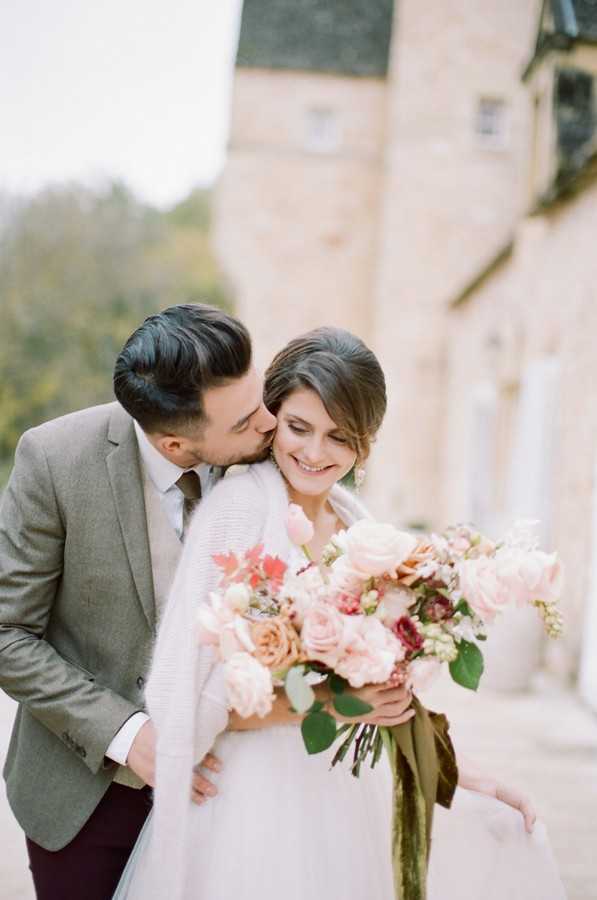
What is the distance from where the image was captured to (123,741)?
78.2 inches

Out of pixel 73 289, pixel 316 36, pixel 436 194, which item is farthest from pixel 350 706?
pixel 316 36

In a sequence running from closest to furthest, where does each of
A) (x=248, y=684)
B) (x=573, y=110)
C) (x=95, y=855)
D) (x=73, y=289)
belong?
(x=248, y=684) < (x=95, y=855) < (x=573, y=110) < (x=73, y=289)

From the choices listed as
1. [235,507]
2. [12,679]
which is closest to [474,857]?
[235,507]

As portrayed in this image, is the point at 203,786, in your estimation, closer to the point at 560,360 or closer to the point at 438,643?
the point at 438,643

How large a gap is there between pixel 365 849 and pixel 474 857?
1.16 ft

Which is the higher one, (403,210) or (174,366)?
(403,210)

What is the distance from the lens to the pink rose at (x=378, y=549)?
5.61ft

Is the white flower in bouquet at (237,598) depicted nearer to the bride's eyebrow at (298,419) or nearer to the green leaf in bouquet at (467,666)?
the green leaf in bouquet at (467,666)

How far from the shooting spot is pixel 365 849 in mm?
2131

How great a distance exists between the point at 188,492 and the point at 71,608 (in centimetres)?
43

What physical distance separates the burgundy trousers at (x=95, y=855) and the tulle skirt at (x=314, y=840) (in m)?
0.10

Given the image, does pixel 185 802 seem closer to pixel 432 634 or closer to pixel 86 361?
pixel 432 634

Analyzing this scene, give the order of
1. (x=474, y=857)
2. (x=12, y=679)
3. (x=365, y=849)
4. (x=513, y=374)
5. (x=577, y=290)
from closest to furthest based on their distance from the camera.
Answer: (x=12, y=679), (x=365, y=849), (x=474, y=857), (x=577, y=290), (x=513, y=374)

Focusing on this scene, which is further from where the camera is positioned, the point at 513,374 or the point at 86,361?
the point at 86,361
